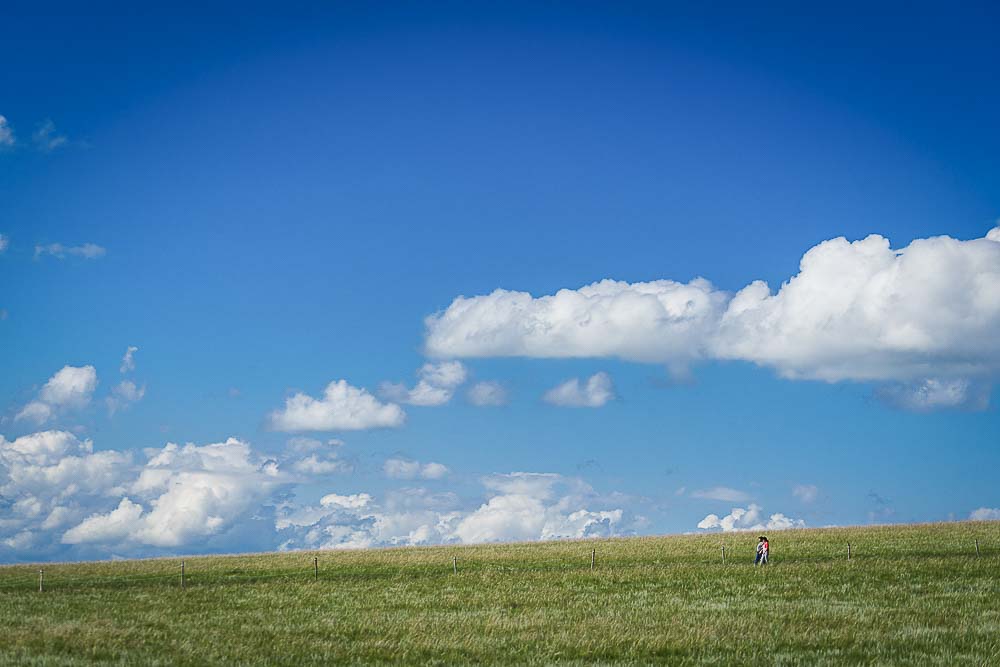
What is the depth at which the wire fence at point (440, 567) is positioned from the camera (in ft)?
179

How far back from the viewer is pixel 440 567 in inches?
2383

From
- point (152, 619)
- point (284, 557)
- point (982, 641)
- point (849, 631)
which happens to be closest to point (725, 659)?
point (849, 631)

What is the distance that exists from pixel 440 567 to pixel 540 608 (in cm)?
2451

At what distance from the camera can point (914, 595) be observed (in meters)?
38.8

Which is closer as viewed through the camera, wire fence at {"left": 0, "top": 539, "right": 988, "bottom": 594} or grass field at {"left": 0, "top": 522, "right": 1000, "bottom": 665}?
grass field at {"left": 0, "top": 522, "right": 1000, "bottom": 665}

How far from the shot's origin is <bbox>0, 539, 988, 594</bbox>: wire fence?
179 ft

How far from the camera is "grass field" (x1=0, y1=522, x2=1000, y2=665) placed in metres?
26.7

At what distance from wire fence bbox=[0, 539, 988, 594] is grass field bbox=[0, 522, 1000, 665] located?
0.23 m

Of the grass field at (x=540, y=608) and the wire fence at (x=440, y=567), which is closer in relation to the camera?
the grass field at (x=540, y=608)

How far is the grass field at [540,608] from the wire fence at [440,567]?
0.23m

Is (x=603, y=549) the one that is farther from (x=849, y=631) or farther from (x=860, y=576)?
(x=849, y=631)

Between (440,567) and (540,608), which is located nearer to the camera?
(540,608)

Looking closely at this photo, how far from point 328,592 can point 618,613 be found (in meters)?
17.7

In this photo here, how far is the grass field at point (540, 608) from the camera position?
87.5 feet
